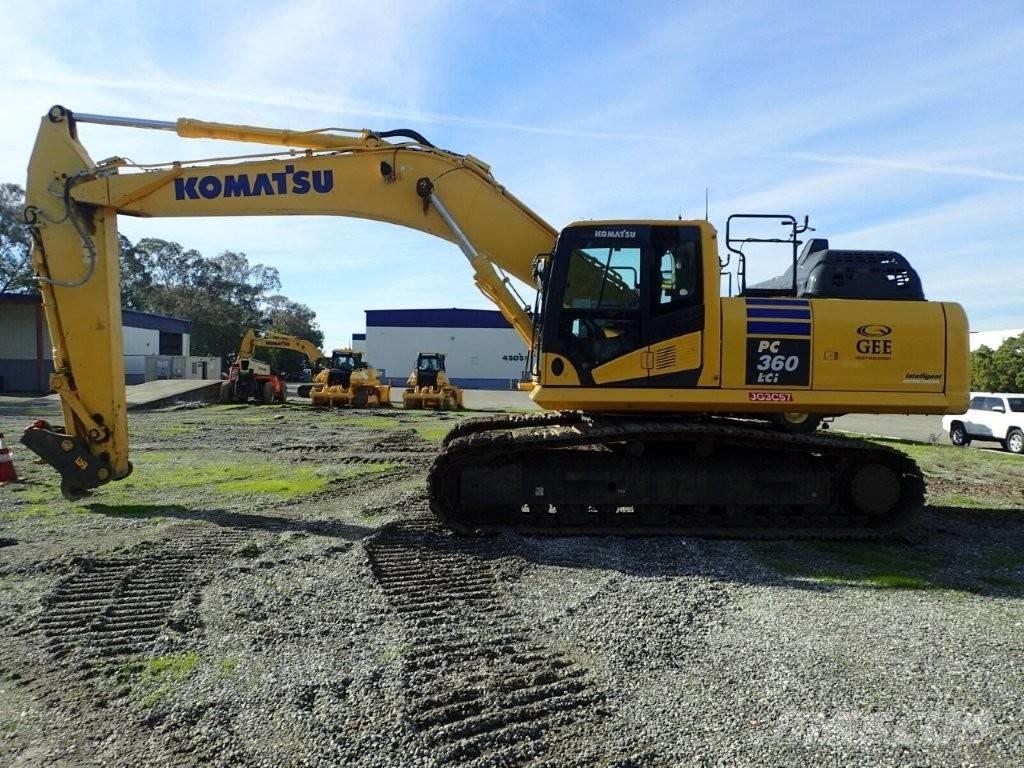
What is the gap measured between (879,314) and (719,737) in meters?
5.33

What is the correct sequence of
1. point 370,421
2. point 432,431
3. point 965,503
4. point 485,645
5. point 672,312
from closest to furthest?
point 485,645
point 672,312
point 965,503
point 432,431
point 370,421

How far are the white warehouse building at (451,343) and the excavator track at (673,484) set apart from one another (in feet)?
183

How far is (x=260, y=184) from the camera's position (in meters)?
8.49

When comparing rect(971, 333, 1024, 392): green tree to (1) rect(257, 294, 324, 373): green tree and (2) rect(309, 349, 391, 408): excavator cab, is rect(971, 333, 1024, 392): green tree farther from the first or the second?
(1) rect(257, 294, 324, 373): green tree

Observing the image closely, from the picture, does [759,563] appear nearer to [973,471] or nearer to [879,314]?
[879,314]

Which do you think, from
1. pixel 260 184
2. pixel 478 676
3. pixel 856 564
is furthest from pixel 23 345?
pixel 856 564

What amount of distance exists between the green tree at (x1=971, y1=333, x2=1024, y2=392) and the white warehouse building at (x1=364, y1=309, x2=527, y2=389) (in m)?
38.7

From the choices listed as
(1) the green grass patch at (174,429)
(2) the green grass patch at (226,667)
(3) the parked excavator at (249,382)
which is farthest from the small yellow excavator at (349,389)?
(2) the green grass patch at (226,667)

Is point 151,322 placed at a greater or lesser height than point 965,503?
greater

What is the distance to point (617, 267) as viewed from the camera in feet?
23.9

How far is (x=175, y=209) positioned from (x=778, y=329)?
276 inches

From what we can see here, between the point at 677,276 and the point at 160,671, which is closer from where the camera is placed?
the point at 160,671

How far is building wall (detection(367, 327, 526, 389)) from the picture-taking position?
63.5 m

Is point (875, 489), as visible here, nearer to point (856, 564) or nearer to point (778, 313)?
point (856, 564)
